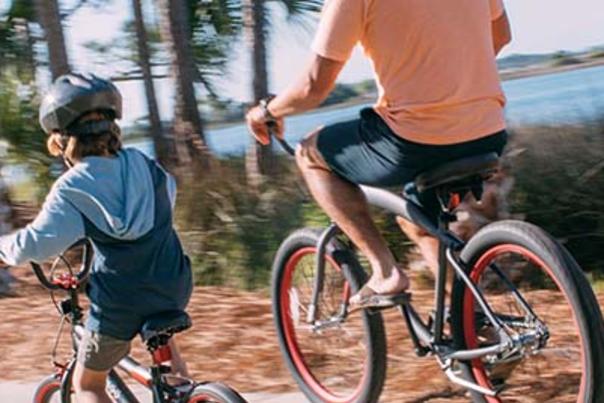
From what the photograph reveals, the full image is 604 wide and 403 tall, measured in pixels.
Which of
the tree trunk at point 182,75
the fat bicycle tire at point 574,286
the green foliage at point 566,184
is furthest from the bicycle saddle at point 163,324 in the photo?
the tree trunk at point 182,75

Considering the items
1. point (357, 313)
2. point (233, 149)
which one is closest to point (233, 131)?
point (233, 149)

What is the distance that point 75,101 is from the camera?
395 centimetres

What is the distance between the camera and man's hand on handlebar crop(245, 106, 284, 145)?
15.2ft

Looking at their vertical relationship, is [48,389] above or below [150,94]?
above

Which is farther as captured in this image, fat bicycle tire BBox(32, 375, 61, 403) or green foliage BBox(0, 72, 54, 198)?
green foliage BBox(0, 72, 54, 198)

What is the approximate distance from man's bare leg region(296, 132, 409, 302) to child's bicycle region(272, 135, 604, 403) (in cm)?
8

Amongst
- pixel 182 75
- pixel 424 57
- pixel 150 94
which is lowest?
pixel 150 94

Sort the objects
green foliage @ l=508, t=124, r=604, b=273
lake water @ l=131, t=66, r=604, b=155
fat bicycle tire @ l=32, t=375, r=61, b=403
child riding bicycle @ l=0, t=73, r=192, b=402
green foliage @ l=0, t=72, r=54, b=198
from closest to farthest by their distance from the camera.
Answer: child riding bicycle @ l=0, t=73, r=192, b=402 → fat bicycle tire @ l=32, t=375, r=61, b=403 → green foliage @ l=508, t=124, r=604, b=273 → lake water @ l=131, t=66, r=604, b=155 → green foliage @ l=0, t=72, r=54, b=198

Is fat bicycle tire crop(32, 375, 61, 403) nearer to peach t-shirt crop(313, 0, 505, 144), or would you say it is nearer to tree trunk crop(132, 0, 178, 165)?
peach t-shirt crop(313, 0, 505, 144)

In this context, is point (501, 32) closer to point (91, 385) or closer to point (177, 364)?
point (177, 364)

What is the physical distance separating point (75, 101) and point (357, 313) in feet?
5.09

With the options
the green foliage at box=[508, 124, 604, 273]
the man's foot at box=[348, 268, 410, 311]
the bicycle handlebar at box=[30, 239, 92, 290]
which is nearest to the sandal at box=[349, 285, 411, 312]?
the man's foot at box=[348, 268, 410, 311]

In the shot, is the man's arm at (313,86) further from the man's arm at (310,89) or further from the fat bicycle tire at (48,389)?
the fat bicycle tire at (48,389)

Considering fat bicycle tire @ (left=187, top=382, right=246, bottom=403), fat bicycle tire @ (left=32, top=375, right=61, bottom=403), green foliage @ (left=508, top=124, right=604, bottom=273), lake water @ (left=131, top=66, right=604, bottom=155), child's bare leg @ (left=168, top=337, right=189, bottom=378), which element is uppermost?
fat bicycle tire @ (left=187, top=382, right=246, bottom=403)
